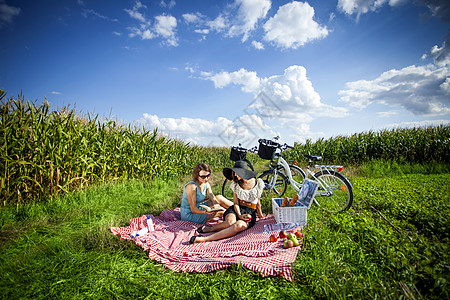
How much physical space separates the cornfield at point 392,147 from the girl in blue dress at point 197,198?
9101 millimetres

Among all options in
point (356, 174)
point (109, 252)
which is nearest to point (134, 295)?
point (109, 252)

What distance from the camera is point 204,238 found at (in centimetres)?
336

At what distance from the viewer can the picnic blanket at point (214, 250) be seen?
254 centimetres

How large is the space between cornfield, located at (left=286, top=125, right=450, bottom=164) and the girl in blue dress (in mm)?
9101

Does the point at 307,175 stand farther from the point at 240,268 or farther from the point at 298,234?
the point at 240,268

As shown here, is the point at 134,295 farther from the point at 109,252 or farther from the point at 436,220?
the point at 436,220

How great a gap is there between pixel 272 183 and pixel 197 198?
195 cm

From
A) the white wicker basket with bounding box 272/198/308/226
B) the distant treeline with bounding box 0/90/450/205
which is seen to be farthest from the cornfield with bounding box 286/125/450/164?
the white wicker basket with bounding box 272/198/308/226

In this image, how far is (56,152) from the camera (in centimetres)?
497

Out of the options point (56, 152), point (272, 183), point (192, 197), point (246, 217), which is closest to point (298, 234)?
point (246, 217)

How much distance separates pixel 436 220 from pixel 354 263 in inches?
78.2

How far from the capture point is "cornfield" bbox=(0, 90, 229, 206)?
4488 mm

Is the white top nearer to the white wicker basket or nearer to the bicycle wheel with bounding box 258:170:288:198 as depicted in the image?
the white wicker basket

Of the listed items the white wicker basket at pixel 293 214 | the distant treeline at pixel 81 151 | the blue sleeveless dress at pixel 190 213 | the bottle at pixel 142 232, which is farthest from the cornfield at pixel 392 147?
the bottle at pixel 142 232
